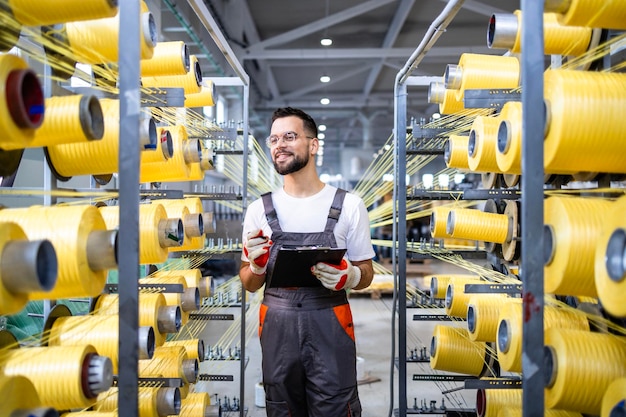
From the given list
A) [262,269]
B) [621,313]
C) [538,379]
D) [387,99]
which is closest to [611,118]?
[621,313]

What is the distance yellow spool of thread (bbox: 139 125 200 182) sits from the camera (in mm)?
2730

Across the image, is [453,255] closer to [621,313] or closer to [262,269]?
[262,269]

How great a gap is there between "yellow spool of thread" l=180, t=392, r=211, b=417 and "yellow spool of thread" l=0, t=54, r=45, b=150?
6.52 feet

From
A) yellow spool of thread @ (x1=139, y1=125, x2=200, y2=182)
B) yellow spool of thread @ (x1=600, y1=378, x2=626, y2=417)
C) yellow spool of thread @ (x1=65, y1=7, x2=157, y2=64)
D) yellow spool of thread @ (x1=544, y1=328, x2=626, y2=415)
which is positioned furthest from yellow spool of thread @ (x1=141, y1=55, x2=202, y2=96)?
yellow spool of thread @ (x1=600, y1=378, x2=626, y2=417)

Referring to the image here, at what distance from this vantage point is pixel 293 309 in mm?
2521

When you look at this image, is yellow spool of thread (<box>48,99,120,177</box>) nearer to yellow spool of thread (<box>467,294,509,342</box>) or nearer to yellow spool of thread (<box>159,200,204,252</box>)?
yellow spool of thread (<box>159,200,204,252</box>)

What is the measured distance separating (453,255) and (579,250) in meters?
1.92

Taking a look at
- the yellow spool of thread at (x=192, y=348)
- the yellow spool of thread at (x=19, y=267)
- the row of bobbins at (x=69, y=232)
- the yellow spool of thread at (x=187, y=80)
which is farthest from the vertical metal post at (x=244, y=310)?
the yellow spool of thread at (x=19, y=267)

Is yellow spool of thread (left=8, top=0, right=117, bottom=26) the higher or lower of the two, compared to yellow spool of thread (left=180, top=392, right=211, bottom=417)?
higher

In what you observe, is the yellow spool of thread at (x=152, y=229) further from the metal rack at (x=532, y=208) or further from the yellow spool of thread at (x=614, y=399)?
the yellow spool of thread at (x=614, y=399)

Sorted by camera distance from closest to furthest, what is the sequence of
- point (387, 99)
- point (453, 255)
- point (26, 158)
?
point (453, 255), point (26, 158), point (387, 99)

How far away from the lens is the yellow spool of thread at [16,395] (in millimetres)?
1268

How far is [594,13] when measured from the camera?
1.49m

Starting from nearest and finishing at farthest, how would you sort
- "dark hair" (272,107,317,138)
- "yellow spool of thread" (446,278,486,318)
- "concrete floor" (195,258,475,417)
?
"dark hair" (272,107,317,138), "yellow spool of thread" (446,278,486,318), "concrete floor" (195,258,475,417)
